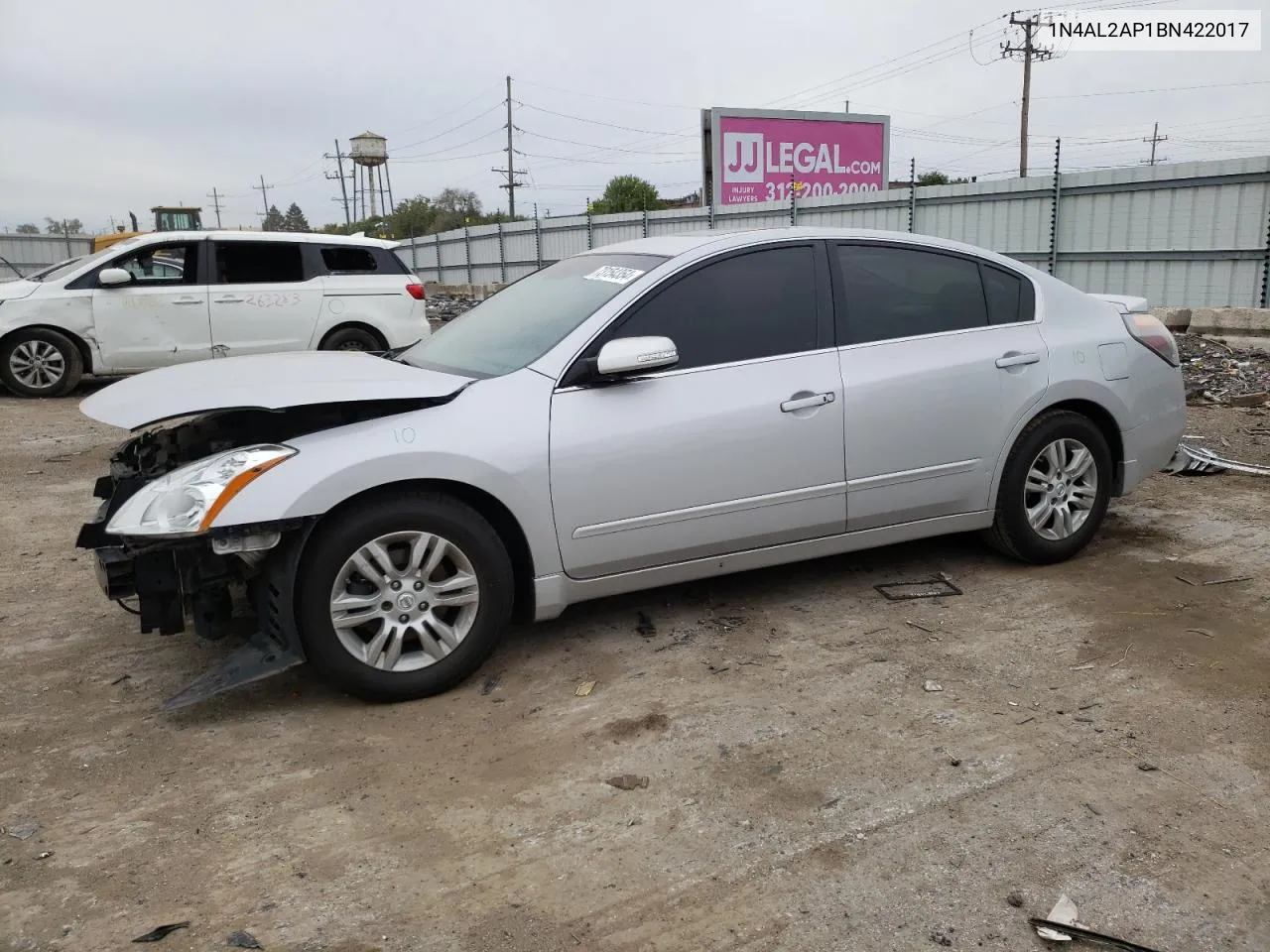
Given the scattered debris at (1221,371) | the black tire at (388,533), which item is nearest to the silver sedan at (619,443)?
the black tire at (388,533)

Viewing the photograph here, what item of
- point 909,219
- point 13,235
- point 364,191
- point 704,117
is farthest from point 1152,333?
point 364,191

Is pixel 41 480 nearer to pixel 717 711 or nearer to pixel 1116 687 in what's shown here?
pixel 717 711

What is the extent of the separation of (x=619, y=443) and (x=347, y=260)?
328 inches

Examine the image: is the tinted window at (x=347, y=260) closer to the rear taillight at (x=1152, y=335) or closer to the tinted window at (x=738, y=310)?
the tinted window at (x=738, y=310)

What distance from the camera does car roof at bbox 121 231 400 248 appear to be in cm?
1062

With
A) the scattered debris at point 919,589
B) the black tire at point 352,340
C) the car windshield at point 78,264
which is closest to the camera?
the scattered debris at point 919,589

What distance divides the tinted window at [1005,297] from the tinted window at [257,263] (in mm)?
8209

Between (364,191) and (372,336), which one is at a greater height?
(364,191)

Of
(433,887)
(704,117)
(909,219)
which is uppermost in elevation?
(704,117)

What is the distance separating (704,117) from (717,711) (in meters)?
24.1

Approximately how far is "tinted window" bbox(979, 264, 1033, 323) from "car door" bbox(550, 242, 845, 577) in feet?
2.99

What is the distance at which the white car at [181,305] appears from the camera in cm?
1061

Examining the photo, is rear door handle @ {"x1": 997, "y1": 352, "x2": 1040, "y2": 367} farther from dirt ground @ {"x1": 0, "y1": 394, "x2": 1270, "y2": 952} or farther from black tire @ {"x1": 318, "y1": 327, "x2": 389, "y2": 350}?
black tire @ {"x1": 318, "y1": 327, "x2": 389, "y2": 350}

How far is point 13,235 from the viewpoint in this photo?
3353 centimetres
